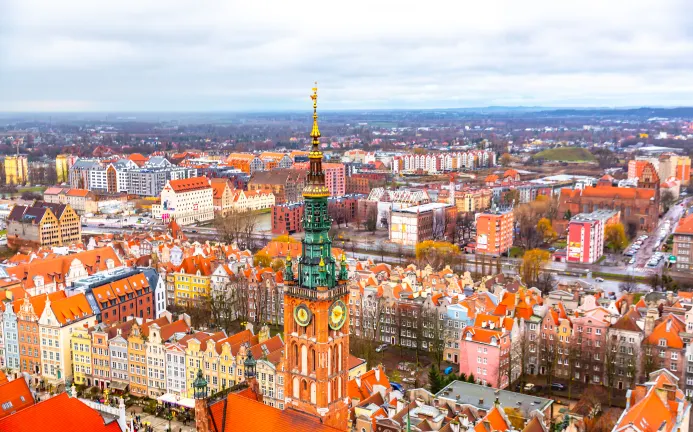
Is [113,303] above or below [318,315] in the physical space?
below

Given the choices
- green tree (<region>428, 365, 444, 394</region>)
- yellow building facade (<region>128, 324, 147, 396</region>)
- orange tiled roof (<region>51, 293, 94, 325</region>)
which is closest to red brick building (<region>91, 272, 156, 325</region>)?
orange tiled roof (<region>51, 293, 94, 325</region>)

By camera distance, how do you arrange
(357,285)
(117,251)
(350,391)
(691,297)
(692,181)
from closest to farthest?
(350,391) → (691,297) → (357,285) → (117,251) → (692,181)

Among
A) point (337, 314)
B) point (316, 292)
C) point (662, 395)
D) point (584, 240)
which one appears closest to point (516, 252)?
point (584, 240)

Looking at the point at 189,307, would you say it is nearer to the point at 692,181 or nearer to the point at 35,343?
the point at 35,343

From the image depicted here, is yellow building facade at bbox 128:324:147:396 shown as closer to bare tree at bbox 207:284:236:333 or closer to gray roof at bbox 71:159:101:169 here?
bare tree at bbox 207:284:236:333

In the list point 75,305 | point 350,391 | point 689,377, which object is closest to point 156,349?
point 75,305

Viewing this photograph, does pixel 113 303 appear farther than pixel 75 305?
Yes

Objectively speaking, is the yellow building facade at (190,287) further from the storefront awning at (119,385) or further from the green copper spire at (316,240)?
the green copper spire at (316,240)
